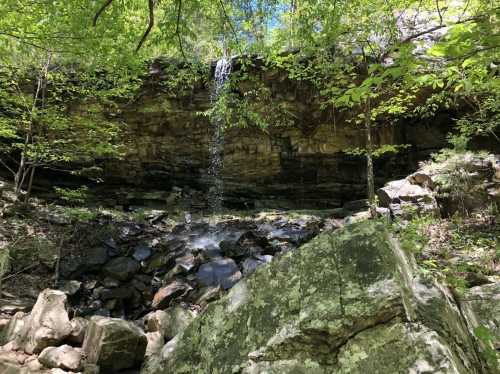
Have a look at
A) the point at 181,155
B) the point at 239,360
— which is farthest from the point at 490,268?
the point at 181,155

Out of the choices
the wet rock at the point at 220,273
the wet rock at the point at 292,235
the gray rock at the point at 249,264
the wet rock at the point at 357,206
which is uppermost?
the wet rock at the point at 357,206

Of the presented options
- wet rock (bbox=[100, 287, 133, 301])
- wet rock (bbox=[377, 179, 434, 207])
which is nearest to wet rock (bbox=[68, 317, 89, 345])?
wet rock (bbox=[100, 287, 133, 301])

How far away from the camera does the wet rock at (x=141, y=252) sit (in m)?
8.30

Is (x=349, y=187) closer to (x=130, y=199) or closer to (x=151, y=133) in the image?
(x=151, y=133)

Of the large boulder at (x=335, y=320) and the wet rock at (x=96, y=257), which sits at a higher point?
the wet rock at (x=96, y=257)

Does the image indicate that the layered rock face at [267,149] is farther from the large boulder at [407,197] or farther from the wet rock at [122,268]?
the wet rock at [122,268]

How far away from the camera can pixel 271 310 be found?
190 cm

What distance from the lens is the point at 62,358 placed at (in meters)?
3.12

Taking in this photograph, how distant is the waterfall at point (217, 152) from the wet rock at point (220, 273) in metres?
7.05

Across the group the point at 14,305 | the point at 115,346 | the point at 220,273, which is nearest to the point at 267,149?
the point at 220,273

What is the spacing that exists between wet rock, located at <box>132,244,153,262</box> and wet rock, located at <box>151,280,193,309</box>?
174 cm

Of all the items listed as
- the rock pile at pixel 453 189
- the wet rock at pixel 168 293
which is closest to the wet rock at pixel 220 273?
the wet rock at pixel 168 293

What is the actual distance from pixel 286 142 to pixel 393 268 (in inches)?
494

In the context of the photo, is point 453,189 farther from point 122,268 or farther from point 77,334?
point 77,334
